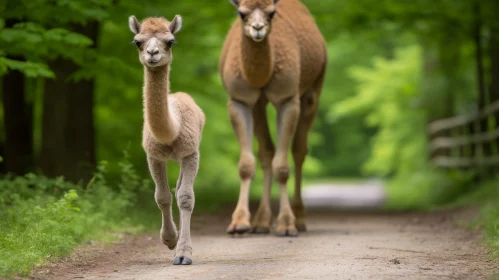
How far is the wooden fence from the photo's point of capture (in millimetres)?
20059

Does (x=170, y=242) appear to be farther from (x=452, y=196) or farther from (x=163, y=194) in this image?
(x=452, y=196)

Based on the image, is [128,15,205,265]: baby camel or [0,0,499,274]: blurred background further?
[0,0,499,274]: blurred background

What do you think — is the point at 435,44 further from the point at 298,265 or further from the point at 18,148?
the point at 298,265

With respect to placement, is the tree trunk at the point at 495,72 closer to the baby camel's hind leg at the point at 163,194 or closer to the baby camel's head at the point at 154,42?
the baby camel's hind leg at the point at 163,194

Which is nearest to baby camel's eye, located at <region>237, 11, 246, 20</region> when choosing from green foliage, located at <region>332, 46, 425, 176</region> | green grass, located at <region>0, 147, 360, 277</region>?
green grass, located at <region>0, 147, 360, 277</region>

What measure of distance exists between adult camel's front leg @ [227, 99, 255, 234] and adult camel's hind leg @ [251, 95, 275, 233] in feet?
1.34

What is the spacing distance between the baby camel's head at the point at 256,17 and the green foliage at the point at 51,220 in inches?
93.4

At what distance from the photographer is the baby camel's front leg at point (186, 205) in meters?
8.61

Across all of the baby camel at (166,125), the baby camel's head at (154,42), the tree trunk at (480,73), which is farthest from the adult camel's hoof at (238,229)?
the tree trunk at (480,73)

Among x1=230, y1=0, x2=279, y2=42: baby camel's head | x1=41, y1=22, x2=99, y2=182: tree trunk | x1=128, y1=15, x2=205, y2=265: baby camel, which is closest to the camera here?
x1=128, y1=15, x2=205, y2=265: baby camel

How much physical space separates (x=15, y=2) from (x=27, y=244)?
13.7 ft

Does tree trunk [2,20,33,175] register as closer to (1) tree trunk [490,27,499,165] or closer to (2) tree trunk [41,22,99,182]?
(2) tree trunk [41,22,99,182]

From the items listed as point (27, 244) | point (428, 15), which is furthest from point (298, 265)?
point (428, 15)

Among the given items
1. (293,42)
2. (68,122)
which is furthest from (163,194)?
(68,122)
